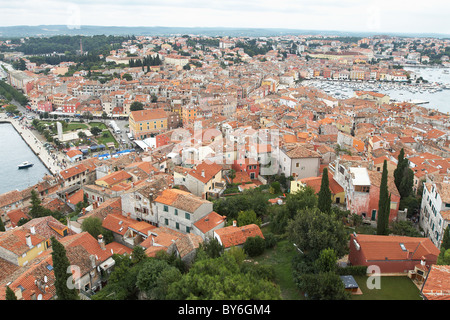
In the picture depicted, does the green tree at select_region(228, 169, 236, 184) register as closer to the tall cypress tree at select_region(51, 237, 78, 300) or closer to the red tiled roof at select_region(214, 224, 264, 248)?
the red tiled roof at select_region(214, 224, 264, 248)

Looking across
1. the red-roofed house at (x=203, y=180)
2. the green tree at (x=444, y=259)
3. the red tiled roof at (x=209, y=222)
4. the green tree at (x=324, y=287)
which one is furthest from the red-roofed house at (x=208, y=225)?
the green tree at (x=444, y=259)

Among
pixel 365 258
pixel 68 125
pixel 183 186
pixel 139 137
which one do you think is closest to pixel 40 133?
pixel 68 125

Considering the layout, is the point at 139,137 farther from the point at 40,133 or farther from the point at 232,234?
the point at 232,234

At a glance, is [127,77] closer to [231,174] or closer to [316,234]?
[231,174]

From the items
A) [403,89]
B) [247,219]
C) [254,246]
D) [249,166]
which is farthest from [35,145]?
[403,89]

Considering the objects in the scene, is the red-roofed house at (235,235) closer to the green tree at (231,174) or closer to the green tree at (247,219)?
the green tree at (247,219)
